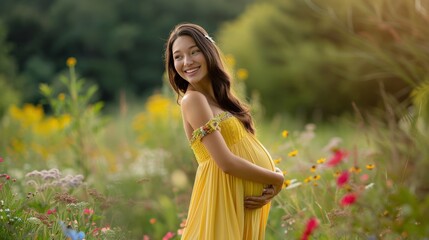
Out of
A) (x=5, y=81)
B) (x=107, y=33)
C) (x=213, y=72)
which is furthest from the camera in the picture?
(x=107, y=33)

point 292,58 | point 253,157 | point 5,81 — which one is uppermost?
point 292,58

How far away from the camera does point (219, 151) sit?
9.48 ft

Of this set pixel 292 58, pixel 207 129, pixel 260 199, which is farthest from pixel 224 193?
pixel 292 58

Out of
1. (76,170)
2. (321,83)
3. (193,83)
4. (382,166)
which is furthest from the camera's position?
(321,83)

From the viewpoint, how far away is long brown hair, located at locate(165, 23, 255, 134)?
3.21m

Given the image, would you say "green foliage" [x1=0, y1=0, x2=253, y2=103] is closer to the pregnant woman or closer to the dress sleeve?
the pregnant woman

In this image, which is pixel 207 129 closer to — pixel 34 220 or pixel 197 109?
pixel 197 109

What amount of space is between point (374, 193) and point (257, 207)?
2.62 feet

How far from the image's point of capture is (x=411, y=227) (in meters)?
2.06

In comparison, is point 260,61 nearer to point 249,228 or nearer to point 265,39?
point 265,39

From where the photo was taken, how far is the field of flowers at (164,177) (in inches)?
104

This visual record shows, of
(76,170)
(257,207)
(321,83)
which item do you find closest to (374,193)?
(257,207)

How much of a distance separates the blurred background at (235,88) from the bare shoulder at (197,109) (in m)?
0.68

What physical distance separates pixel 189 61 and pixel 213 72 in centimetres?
17
